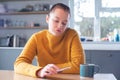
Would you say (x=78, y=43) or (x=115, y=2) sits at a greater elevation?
(x=115, y=2)

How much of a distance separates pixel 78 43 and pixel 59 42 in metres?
0.14

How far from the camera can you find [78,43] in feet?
5.40

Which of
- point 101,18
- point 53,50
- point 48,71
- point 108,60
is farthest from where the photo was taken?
point 101,18

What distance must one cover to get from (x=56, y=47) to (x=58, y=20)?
218mm

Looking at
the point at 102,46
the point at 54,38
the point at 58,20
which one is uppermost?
the point at 58,20

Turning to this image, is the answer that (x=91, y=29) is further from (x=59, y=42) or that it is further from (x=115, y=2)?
(x=59, y=42)

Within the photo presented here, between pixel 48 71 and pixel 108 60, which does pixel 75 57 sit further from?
pixel 108 60

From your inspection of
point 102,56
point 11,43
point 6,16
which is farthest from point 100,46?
point 6,16

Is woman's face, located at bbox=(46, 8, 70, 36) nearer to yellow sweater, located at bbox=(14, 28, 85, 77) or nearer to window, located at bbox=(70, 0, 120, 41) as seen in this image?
yellow sweater, located at bbox=(14, 28, 85, 77)

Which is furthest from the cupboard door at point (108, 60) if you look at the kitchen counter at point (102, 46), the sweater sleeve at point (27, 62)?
the sweater sleeve at point (27, 62)

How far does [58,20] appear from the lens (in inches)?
59.4

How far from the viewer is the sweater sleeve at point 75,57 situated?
1.50 m

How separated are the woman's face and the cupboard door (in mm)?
2255

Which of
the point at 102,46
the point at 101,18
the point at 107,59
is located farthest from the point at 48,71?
the point at 101,18
